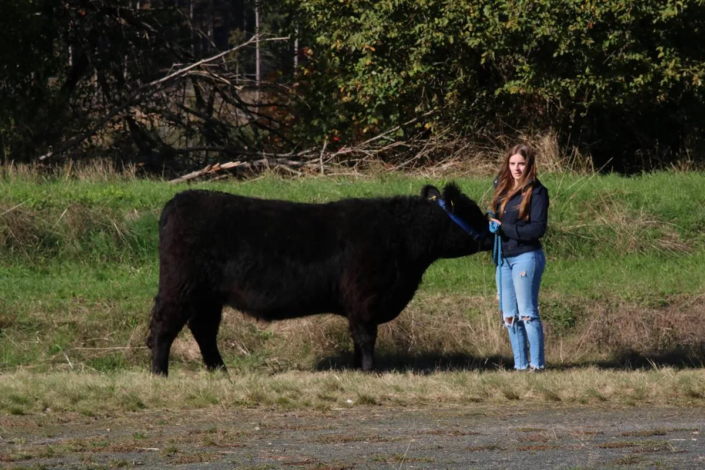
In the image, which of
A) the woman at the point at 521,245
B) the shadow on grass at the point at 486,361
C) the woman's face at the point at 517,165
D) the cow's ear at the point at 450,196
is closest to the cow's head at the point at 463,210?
the cow's ear at the point at 450,196

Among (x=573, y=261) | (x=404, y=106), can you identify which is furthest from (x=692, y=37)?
(x=573, y=261)

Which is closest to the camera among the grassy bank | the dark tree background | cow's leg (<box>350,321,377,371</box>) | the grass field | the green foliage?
cow's leg (<box>350,321,377,371</box>)

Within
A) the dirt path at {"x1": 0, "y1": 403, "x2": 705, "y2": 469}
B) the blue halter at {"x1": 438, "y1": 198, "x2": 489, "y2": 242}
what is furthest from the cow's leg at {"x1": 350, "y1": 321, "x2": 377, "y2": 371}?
the dirt path at {"x1": 0, "y1": 403, "x2": 705, "y2": 469}

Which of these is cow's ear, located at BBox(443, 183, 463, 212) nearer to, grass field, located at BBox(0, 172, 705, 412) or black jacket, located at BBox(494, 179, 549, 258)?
black jacket, located at BBox(494, 179, 549, 258)

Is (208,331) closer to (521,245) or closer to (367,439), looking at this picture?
(521,245)

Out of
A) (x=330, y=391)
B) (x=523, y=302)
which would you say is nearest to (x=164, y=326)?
(x=330, y=391)

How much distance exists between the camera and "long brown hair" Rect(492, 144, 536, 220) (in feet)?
33.0

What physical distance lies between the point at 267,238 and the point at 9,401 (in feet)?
9.40

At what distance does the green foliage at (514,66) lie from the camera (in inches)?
772

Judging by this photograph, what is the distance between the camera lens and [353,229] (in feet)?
35.4

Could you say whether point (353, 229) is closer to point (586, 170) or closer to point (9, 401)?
point (9, 401)

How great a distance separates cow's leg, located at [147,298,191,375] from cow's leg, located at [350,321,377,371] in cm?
156

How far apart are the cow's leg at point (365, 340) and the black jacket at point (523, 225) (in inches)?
57.5

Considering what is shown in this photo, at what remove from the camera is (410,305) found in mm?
13219
